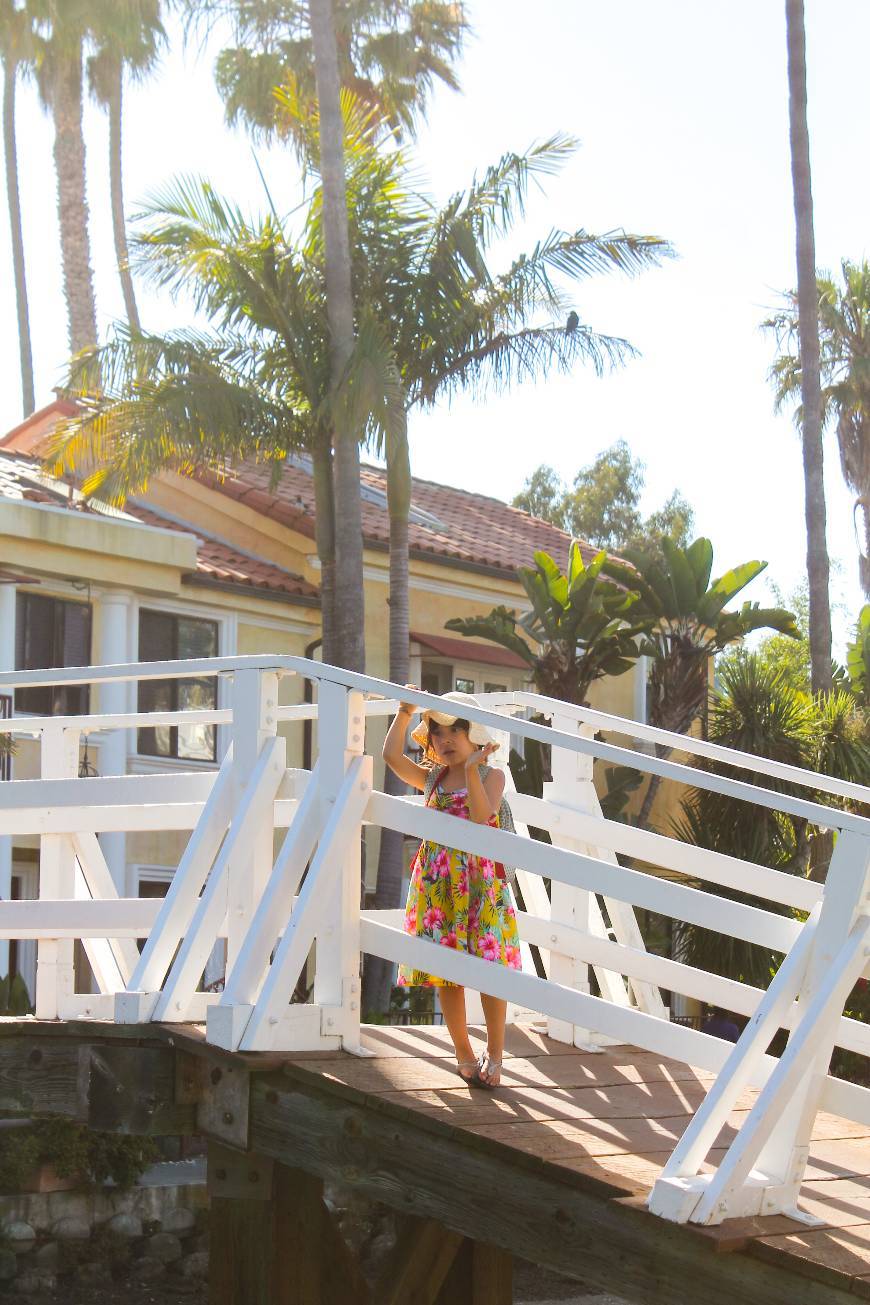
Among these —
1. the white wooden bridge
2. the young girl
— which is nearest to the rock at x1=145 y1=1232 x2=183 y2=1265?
the white wooden bridge

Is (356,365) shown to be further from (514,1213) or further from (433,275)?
(514,1213)

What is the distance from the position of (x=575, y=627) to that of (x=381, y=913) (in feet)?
45.4

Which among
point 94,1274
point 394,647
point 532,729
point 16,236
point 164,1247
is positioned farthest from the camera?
point 16,236

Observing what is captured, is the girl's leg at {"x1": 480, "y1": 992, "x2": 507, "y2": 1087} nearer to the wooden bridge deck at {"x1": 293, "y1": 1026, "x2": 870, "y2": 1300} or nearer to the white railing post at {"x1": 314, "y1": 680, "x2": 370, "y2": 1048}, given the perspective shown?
the wooden bridge deck at {"x1": 293, "y1": 1026, "x2": 870, "y2": 1300}

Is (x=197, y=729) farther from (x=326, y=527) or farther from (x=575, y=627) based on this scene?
(x=575, y=627)

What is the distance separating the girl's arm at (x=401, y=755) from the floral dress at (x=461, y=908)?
0.32 m

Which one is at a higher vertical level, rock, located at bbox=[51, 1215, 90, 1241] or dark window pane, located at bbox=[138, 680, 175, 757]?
dark window pane, located at bbox=[138, 680, 175, 757]

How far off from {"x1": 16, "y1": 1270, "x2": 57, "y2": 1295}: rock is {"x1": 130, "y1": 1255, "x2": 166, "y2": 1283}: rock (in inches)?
30.8

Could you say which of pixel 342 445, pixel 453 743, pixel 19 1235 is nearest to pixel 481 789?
pixel 453 743

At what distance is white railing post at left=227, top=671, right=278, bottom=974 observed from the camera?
5766 mm

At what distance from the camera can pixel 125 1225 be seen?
1572 centimetres

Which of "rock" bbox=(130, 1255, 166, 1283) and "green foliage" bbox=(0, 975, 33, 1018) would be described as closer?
"rock" bbox=(130, 1255, 166, 1283)

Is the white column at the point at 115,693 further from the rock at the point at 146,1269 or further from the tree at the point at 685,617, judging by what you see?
the tree at the point at 685,617

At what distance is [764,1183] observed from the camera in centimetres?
462
